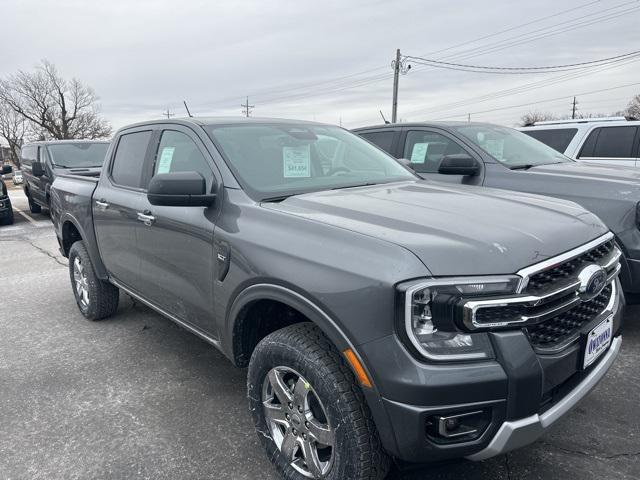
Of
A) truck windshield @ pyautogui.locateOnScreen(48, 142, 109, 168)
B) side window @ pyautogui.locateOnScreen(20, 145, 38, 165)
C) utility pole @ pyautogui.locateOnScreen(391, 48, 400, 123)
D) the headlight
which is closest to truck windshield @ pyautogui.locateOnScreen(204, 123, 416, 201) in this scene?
the headlight

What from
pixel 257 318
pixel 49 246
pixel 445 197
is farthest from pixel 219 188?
pixel 49 246

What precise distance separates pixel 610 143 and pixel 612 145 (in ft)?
0.13

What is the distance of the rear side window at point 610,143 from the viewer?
6820mm

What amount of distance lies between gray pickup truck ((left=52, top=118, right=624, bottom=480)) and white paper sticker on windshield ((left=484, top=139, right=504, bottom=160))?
7.01 feet

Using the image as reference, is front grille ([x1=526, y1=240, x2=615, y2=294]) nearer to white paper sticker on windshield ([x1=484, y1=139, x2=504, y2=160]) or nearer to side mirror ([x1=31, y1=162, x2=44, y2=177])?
white paper sticker on windshield ([x1=484, y1=139, x2=504, y2=160])

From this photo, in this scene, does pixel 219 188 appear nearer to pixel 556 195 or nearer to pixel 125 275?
pixel 125 275

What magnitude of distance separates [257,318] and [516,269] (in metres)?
1.33

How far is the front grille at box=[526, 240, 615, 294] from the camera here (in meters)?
1.83

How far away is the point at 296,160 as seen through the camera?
3.07 meters

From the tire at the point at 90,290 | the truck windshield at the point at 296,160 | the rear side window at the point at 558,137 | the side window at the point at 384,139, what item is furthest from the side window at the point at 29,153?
the rear side window at the point at 558,137

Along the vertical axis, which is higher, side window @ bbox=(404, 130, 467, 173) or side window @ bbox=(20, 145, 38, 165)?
side window @ bbox=(404, 130, 467, 173)

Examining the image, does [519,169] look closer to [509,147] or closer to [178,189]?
[509,147]

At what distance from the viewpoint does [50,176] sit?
10.5m

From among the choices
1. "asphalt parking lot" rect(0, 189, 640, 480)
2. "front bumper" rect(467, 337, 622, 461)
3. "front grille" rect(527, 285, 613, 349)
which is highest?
"front grille" rect(527, 285, 613, 349)
